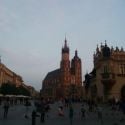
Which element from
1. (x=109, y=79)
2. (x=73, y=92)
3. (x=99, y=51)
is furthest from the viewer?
(x=73, y=92)

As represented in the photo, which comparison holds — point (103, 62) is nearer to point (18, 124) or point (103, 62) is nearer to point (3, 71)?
point (18, 124)

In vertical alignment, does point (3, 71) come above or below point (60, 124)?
above

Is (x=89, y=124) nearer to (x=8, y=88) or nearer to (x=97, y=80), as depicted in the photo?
(x=97, y=80)

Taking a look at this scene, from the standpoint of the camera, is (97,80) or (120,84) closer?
(120,84)

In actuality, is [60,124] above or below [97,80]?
below

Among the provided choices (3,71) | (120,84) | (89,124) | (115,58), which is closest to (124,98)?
(120,84)

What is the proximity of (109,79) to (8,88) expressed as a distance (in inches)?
1735

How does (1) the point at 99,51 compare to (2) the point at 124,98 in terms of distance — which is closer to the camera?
(2) the point at 124,98

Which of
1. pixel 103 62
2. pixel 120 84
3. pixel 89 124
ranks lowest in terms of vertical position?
pixel 89 124

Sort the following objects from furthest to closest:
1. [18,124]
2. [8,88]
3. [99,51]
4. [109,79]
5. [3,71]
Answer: [3,71]
[8,88]
[99,51]
[109,79]
[18,124]

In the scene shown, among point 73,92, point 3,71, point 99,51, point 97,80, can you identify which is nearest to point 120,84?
point 97,80

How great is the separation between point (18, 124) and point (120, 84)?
1764 inches

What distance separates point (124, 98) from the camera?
66250 millimetres

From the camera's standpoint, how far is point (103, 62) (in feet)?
222
